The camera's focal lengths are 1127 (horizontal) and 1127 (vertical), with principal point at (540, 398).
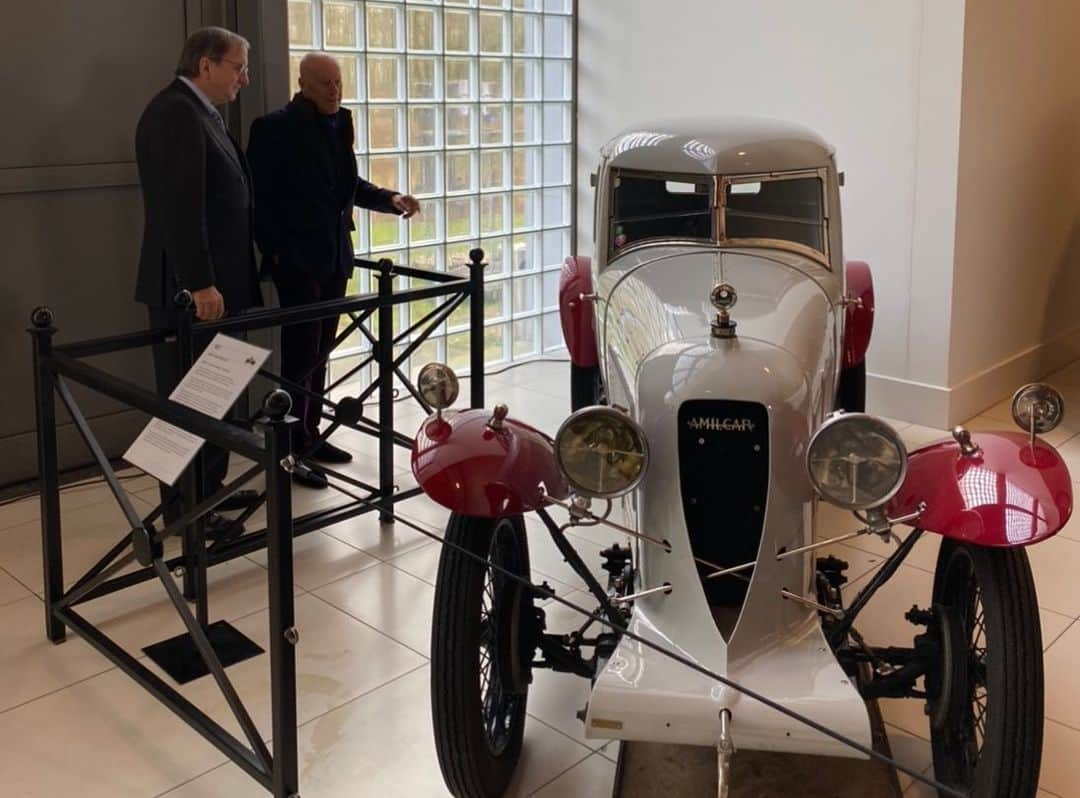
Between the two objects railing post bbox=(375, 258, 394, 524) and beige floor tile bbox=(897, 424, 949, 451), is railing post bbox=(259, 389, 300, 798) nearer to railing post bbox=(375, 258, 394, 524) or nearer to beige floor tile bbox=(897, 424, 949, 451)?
railing post bbox=(375, 258, 394, 524)

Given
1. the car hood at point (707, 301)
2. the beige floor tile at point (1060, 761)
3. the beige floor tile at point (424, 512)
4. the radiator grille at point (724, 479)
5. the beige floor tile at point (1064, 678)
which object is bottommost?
the beige floor tile at point (1060, 761)

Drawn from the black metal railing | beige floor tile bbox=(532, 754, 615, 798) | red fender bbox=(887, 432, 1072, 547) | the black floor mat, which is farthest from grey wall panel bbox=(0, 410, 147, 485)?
red fender bbox=(887, 432, 1072, 547)

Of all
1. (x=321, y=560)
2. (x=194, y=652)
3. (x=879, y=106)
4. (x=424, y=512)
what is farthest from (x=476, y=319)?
(x=879, y=106)

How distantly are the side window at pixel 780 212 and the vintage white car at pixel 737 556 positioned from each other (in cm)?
52

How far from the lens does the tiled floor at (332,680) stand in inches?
99.9

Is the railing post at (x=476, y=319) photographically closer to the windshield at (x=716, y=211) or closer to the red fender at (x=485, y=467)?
the windshield at (x=716, y=211)

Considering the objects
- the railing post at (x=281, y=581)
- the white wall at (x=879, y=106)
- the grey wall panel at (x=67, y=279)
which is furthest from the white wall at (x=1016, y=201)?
the railing post at (x=281, y=581)

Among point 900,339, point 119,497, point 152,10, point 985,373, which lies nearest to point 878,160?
point 900,339

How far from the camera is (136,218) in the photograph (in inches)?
172

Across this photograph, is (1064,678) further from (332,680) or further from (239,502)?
(239,502)

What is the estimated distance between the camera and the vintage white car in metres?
2.09

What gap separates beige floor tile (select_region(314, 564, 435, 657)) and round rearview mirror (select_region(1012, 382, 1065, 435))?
64.7 inches

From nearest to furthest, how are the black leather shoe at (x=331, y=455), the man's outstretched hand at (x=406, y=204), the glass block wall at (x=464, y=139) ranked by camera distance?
the man's outstretched hand at (x=406, y=204)
the black leather shoe at (x=331, y=455)
the glass block wall at (x=464, y=139)

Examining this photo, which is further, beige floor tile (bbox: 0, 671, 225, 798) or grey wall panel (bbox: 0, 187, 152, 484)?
grey wall panel (bbox: 0, 187, 152, 484)
